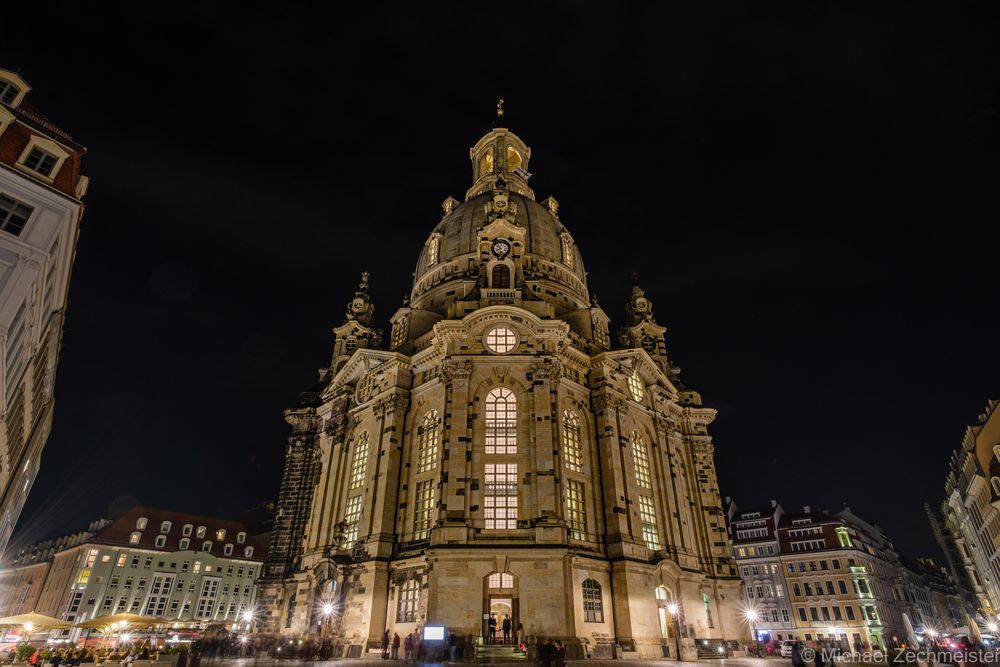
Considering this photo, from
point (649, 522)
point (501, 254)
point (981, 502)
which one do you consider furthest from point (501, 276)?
point (981, 502)

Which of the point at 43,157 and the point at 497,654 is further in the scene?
the point at 497,654

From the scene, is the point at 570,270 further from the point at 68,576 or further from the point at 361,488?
the point at 68,576

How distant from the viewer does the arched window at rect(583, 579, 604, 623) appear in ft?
120

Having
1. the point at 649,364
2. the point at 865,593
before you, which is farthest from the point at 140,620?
the point at 865,593

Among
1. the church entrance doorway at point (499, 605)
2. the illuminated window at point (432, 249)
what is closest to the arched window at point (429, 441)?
the church entrance doorway at point (499, 605)

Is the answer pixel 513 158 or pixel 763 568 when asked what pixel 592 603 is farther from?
pixel 513 158

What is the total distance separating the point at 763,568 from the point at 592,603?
6192 centimetres

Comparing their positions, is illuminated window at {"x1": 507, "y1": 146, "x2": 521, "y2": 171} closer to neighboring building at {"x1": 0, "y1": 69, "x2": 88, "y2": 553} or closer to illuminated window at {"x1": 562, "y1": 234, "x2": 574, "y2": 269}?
illuminated window at {"x1": 562, "y1": 234, "x2": 574, "y2": 269}

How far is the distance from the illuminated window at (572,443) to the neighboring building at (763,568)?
4987 cm

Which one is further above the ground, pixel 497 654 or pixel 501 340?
pixel 501 340

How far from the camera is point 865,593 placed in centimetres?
7644

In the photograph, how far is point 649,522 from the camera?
45906 mm

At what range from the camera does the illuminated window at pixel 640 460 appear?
47684 mm

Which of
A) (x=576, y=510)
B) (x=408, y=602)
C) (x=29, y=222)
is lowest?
(x=408, y=602)
